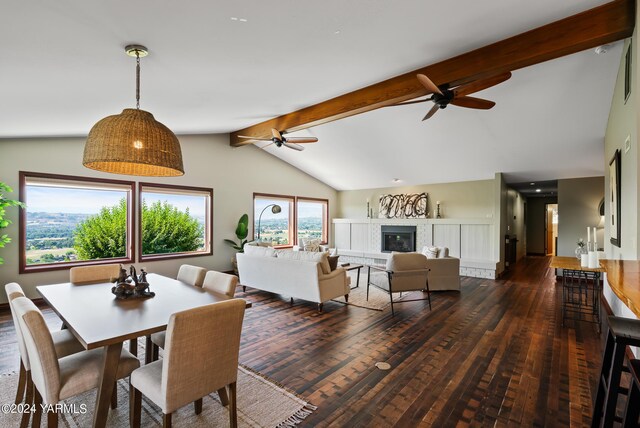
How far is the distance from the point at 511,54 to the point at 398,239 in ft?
20.5

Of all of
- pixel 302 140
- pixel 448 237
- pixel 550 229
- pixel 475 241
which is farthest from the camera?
pixel 550 229

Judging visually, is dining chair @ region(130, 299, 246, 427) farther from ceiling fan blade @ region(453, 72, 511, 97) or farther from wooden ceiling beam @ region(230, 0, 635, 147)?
wooden ceiling beam @ region(230, 0, 635, 147)

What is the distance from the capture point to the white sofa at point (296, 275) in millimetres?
4449

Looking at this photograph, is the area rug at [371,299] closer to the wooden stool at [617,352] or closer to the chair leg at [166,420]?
the wooden stool at [617,352]

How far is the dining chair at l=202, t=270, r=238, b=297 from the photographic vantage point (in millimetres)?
2557

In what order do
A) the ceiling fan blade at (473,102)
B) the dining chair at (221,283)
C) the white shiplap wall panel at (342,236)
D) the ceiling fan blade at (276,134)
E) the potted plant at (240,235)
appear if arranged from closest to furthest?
the dining chair at (221,283) → the ceiling fan blade at (473,102) → the ceiling fan blade at (276,134) → the potted plant at (240,235) → the white shiplap wall panel at (342,236)

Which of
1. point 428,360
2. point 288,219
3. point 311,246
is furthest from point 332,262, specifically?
point 288,219

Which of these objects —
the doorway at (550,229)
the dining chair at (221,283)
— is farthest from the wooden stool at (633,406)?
the doorway at (550,229)

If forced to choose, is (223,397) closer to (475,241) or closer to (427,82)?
(427,82)

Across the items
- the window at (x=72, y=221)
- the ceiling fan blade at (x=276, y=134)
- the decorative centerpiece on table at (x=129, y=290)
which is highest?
the ceiling fan blade at (x=276, y=134)

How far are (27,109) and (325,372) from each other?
4.19 m

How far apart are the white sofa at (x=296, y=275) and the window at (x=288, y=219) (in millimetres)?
2449

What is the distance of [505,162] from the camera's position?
6.66 metres

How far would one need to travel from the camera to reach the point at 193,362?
67.6 inches
